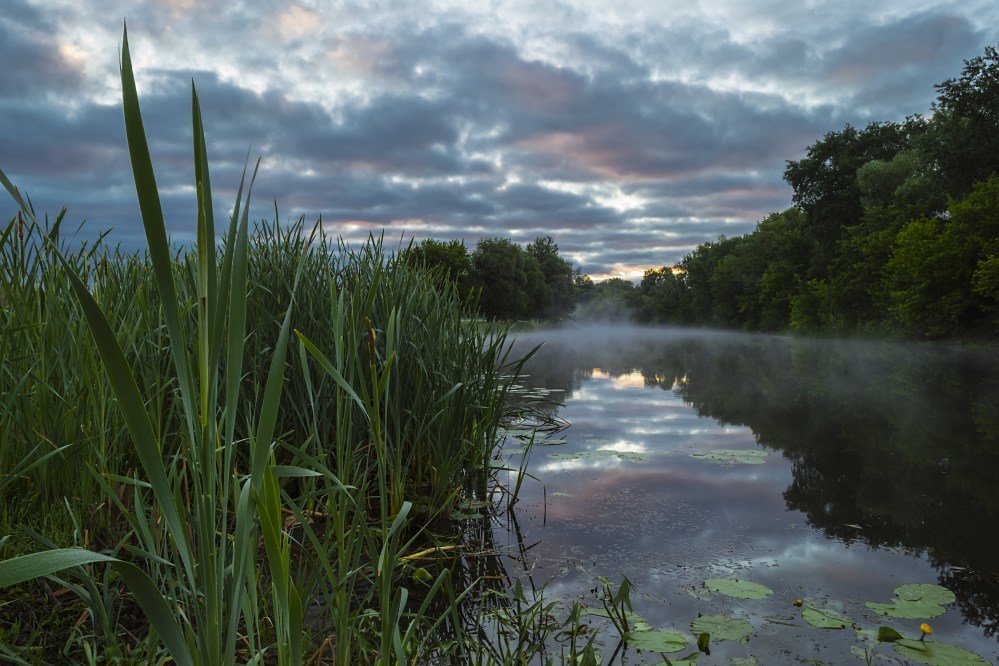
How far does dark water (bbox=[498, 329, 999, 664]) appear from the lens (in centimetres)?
269

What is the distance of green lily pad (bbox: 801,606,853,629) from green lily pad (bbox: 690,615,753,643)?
0.27m

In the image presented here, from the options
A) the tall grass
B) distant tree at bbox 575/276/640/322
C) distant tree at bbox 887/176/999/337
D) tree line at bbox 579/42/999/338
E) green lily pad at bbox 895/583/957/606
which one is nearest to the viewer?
the tall grass

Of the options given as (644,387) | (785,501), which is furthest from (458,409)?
(644,387)

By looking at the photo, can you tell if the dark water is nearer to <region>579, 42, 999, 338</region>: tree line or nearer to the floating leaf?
the floating leaf

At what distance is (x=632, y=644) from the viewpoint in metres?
2.31

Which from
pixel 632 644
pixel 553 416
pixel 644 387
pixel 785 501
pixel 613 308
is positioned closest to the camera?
pixel 632 644

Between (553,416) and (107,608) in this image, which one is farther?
(553,416)

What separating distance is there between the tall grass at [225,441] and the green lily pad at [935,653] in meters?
1.75

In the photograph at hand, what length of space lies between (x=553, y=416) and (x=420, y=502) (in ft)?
14.6

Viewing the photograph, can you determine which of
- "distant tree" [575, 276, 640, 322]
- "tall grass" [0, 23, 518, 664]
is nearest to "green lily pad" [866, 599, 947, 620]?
"tall grass" [0, 23, 518, 664]

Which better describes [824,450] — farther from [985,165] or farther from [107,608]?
[985,165]

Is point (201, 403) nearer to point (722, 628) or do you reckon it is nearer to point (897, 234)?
point (722, 628)

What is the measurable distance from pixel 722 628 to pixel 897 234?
1056 inches

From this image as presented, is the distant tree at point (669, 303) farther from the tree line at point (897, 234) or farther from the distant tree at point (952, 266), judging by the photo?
the distant tree at point (952, 266)
